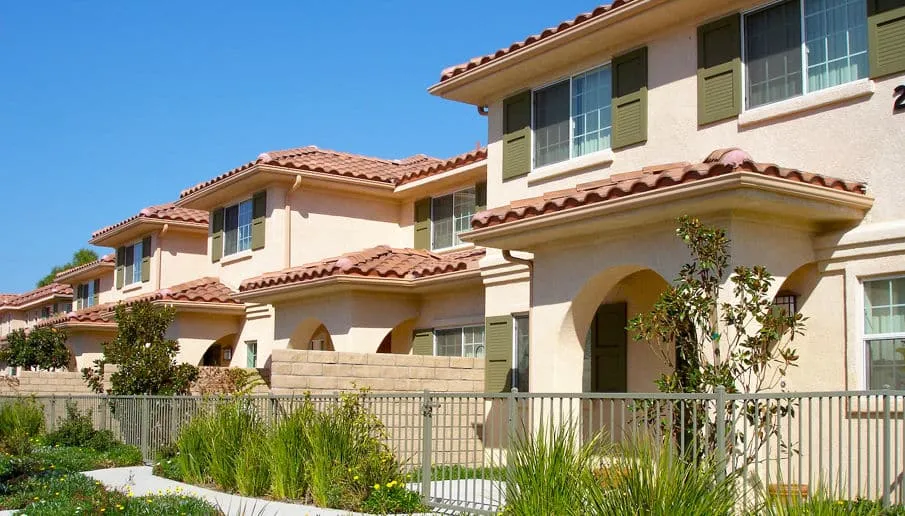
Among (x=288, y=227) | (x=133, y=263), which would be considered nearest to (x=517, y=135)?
(x=288, y=227)

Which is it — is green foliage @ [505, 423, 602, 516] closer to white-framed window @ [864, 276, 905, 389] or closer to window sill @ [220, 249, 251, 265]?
white-framed window @ [864, 276, 905, 389]

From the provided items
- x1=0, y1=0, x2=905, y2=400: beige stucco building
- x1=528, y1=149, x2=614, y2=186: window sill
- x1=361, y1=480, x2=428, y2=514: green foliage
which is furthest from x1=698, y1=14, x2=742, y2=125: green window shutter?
x1=361, y1=480, x2=428, y2=514: green foliage

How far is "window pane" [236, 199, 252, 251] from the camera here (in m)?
25.2

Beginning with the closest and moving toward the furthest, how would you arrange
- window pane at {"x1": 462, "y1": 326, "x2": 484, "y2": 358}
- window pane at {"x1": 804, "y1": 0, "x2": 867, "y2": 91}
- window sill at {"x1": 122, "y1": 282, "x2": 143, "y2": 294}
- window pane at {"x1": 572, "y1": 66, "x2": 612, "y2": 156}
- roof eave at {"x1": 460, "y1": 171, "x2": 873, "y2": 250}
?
1. roof eave at {"x1": 460, "y1": 171, "x2": 873, "y2": 250}
2. window pane at {"x1": 804, "y1": 0, "x2": 867, "y2": 91}
3. window pane at {"x1": 572, "y1": 66, "x2": 612, "y2": 156}
4. window pane at {"x1": 462, "y1": 326, "x2": 484, "y2": 358}
5. window sill at {"x1": 122, "y1": 282, "x2": 143, "y2": 294}

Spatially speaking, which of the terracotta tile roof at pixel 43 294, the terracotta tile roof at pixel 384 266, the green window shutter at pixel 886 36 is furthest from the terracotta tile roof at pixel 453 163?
the terracotta tile roof at pixel 43 294

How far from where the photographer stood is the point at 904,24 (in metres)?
11.3

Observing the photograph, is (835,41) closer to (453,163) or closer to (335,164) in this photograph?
(453,163)

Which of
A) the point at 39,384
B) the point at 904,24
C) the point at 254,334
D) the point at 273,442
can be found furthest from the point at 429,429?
the point at 39,384

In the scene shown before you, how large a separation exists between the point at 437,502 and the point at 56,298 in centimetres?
3827

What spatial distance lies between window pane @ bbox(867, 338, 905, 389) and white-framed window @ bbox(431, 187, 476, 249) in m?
11.0

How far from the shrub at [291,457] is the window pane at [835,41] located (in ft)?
24.0

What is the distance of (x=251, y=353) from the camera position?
25.5 metres

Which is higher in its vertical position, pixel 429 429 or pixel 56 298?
pixel 56 298

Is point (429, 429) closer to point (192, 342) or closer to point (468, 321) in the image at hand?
point (468, 321)
